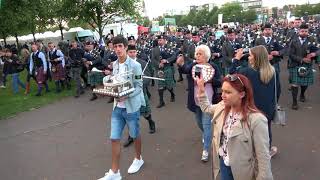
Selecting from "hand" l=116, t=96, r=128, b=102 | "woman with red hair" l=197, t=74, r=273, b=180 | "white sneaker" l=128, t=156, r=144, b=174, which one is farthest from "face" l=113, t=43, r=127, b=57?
"woman with red hair" l=197, t=74, r=273, b=180

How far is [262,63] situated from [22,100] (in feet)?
34.1

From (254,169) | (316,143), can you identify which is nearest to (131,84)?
(254,169)

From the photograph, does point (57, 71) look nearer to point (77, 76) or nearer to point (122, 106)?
point (77, 76)

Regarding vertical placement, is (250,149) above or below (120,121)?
above

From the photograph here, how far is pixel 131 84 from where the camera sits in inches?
218

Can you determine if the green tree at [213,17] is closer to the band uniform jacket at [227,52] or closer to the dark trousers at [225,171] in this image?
the band uniform jacket at [227,52]

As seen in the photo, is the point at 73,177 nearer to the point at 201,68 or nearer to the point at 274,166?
the point at 201,68

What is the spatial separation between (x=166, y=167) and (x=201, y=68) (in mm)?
1599

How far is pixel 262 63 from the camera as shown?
5.07 metres

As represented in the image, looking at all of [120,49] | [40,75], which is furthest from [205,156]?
[40,75]

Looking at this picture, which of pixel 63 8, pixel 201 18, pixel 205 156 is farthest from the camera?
pixel 201 18

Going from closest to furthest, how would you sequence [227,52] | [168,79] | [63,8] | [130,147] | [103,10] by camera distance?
1. [130,147]
2. [168,79]
3. [227,52]
4. [63,8]
5. [103,10]

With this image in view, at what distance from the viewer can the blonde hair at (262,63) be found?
5.03 metres

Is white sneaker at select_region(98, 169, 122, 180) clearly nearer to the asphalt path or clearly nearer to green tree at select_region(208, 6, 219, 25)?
the asphalt path
